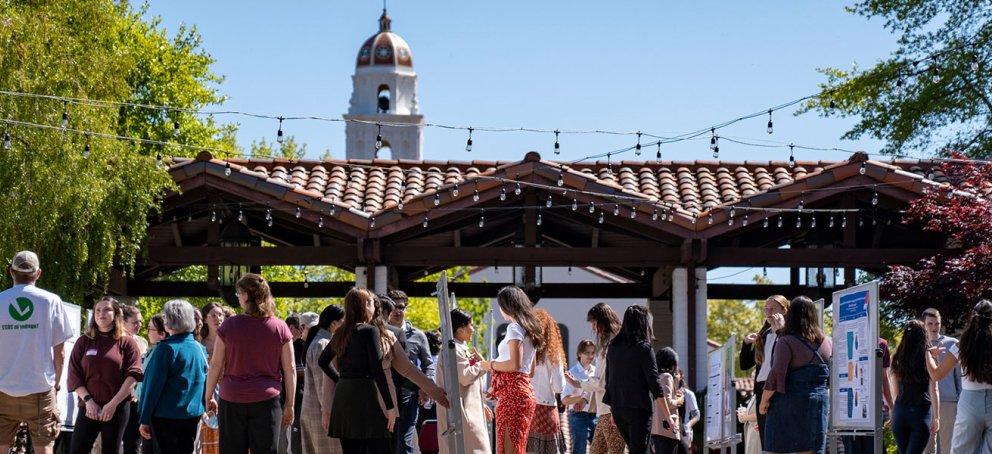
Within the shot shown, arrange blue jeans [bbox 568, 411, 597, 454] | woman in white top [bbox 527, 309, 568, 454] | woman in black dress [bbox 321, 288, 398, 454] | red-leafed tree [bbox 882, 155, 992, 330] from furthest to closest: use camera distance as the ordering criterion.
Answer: red-leafed tree [bbox 882, 155, 992, 330] < blue jeans [bbox 568, 411, 597, 454] < woman in white top [bbox 527, 309, 568, 454] < woman in black dress [bbox 321, 288, 398, 454]

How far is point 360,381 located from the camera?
382 inches

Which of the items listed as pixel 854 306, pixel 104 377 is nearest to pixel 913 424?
pixel 854 306

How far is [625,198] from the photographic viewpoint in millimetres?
19547

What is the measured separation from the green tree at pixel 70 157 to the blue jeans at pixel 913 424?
9.78 m

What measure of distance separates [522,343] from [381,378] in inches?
78.9

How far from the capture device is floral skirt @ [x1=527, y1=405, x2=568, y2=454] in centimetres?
1266

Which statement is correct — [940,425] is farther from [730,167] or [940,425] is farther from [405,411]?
[730,167]

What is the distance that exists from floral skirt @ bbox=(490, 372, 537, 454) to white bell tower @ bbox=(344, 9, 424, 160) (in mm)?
57802

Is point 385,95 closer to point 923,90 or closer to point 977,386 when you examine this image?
point 923,90

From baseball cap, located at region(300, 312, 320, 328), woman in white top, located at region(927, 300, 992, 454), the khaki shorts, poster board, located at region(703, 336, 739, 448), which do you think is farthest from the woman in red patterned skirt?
the khaki shorts

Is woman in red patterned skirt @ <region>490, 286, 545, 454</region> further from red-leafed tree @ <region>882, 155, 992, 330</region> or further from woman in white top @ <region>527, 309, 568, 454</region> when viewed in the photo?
red-leafed tree @ <region>882, 155, 992, 330</region>

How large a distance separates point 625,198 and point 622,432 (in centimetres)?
807

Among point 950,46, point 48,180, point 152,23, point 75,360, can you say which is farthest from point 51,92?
point 152,23

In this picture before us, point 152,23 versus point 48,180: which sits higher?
point 152,23
